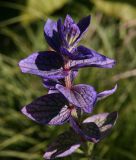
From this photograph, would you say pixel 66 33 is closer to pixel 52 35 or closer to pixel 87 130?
pixel 52 35

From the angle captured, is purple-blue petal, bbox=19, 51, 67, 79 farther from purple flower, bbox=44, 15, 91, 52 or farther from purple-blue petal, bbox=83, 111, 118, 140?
purple-blue petal, bbox=83, 111, 118, 140

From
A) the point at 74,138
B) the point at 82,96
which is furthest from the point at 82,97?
the point at 74,138

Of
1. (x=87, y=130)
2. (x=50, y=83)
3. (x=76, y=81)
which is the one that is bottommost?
(x=76, y=81)

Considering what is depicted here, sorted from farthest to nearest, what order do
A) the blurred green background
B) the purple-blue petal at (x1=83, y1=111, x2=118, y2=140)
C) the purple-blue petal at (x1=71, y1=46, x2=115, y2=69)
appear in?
the blurred green background
the purple-blue petal at (x1=83, y1=111, x2=118, y2=140)
the purple-blue petal at (x1=71, y1=46, x2=115, y2=69)

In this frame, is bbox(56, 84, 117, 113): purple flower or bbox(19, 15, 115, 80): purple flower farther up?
bbox(19, 15, 115, 80): purple flower

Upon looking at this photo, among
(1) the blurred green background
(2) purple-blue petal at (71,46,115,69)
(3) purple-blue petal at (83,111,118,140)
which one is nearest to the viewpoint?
(2) purple-blue petal at (71,46,115,69)

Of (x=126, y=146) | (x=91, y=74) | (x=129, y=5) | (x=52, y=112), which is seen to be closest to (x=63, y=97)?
(x=52, y=112)

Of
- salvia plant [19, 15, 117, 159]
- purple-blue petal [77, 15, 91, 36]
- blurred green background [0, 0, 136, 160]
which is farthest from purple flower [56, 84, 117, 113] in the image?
blurred green background [0, 0, 136, 160]

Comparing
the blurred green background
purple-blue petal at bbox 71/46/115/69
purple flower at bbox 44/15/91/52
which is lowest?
the blurred green background
